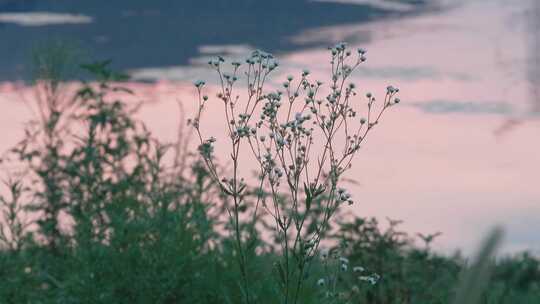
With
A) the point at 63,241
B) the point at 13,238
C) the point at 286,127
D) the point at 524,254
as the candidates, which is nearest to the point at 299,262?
the point at 286,127

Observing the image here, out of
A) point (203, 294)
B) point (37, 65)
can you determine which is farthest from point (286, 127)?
point (37, 65)

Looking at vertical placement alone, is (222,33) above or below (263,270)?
above

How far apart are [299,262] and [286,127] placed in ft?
2.25

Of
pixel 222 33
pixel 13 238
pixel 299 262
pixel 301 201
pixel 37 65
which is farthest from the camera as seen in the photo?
pixel 222 33

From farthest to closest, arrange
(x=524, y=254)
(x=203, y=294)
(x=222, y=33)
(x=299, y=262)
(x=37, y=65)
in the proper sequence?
(x=222, y=33), (x=524, y=254), (x=37, y=65), (x=203, y=294), (x=299, y=262)

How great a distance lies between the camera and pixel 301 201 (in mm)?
7938

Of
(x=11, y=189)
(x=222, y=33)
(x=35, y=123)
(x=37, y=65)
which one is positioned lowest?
(x=11, y=189)

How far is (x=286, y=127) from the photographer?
4660 mm

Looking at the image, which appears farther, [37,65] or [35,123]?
[37,65]

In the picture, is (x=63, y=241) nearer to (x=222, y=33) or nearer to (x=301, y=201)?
(x=301, y=201)

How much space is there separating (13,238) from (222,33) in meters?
8.31

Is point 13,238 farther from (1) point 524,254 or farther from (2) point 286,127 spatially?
(1) point 524,254

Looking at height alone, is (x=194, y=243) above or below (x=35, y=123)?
below

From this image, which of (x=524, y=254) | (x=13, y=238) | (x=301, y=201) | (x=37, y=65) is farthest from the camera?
(x=524, y=254)
